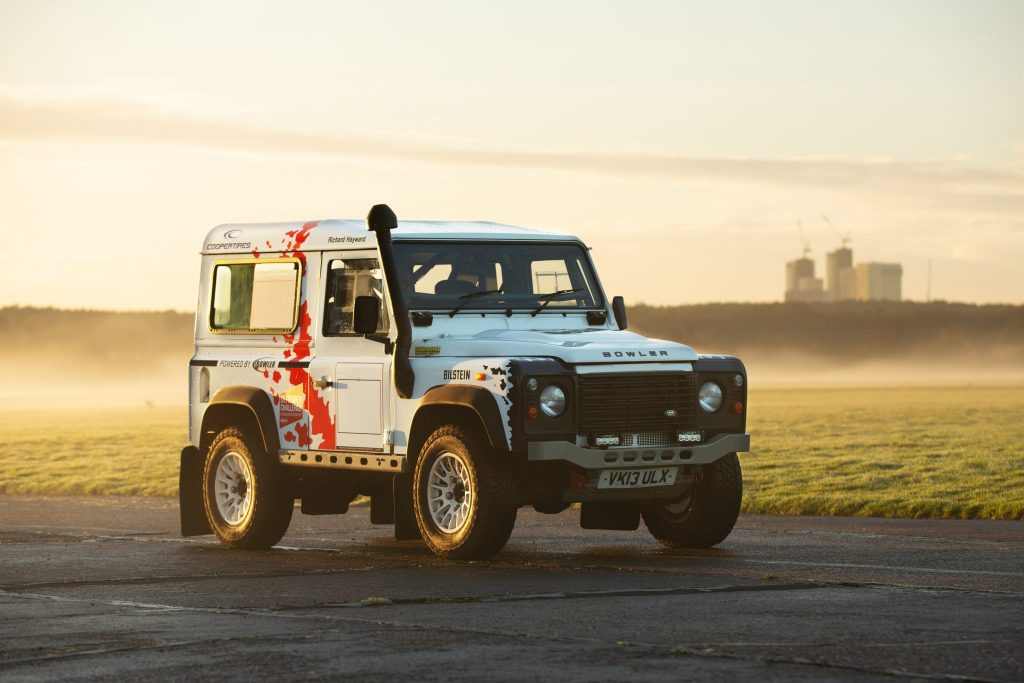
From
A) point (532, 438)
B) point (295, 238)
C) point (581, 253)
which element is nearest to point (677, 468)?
point (532, 438)

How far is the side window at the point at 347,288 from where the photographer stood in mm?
14727

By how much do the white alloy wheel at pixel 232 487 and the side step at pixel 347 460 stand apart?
67 cm

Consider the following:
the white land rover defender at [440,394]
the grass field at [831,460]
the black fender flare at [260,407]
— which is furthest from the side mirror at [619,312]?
the grass field at [831,460]

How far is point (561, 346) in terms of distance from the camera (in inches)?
537

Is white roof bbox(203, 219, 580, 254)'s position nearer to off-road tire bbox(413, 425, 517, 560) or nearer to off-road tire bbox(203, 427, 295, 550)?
off-road tire bbox(203, 427, 295, 550)

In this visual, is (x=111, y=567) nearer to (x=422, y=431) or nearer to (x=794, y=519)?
(x=422, y=431)

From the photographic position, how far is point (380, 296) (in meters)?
14.6

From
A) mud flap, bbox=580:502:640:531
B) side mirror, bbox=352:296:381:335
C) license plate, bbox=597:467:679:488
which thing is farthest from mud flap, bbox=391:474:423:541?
license plate, bbox=597:467:679:488

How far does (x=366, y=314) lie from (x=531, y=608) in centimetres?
436

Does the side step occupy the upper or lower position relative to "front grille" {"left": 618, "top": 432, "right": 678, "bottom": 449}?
lower

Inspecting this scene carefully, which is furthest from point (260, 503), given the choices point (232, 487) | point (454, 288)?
point (454, 288)

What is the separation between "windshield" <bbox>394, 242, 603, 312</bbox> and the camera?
48.1 ft

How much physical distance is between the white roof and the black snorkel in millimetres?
142

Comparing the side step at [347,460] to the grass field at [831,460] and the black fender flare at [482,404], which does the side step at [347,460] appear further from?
the grass field at [831,460]
